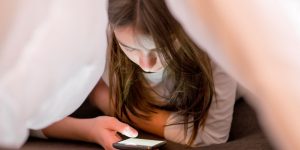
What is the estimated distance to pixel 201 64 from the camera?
0.66m

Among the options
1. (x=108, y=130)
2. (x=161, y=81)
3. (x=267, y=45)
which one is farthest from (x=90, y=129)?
(x=267, y=45)

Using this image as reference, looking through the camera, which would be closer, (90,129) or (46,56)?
(46,56)

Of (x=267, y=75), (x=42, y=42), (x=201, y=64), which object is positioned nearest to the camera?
(x=267, y=75)

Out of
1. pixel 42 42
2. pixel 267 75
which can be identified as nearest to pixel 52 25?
pixel 42 42

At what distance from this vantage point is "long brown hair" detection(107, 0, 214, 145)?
0.57 metres

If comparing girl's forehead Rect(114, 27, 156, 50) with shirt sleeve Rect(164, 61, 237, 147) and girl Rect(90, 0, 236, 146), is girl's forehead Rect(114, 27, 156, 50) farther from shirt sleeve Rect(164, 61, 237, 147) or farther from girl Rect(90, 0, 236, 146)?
shirt sleeve Rect(164, 61, 237, 147)

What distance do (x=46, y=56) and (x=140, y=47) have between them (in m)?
0.14

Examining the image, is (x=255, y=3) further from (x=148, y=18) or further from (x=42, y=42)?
(x=42, y=42)

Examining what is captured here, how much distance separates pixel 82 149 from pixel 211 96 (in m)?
0.24

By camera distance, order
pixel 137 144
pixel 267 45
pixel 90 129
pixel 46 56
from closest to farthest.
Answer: pixel 267 45, pixel 46 56, pixel 137 144, pixel 90 129

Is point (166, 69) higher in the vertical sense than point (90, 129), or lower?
higher

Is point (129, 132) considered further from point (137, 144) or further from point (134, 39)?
point (134, 39)

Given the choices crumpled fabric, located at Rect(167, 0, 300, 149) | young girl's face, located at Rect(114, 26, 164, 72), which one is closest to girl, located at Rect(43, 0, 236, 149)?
young girl's face, located at Rect(114, 26, 164, 72)

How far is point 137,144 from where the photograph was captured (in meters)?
0.67
